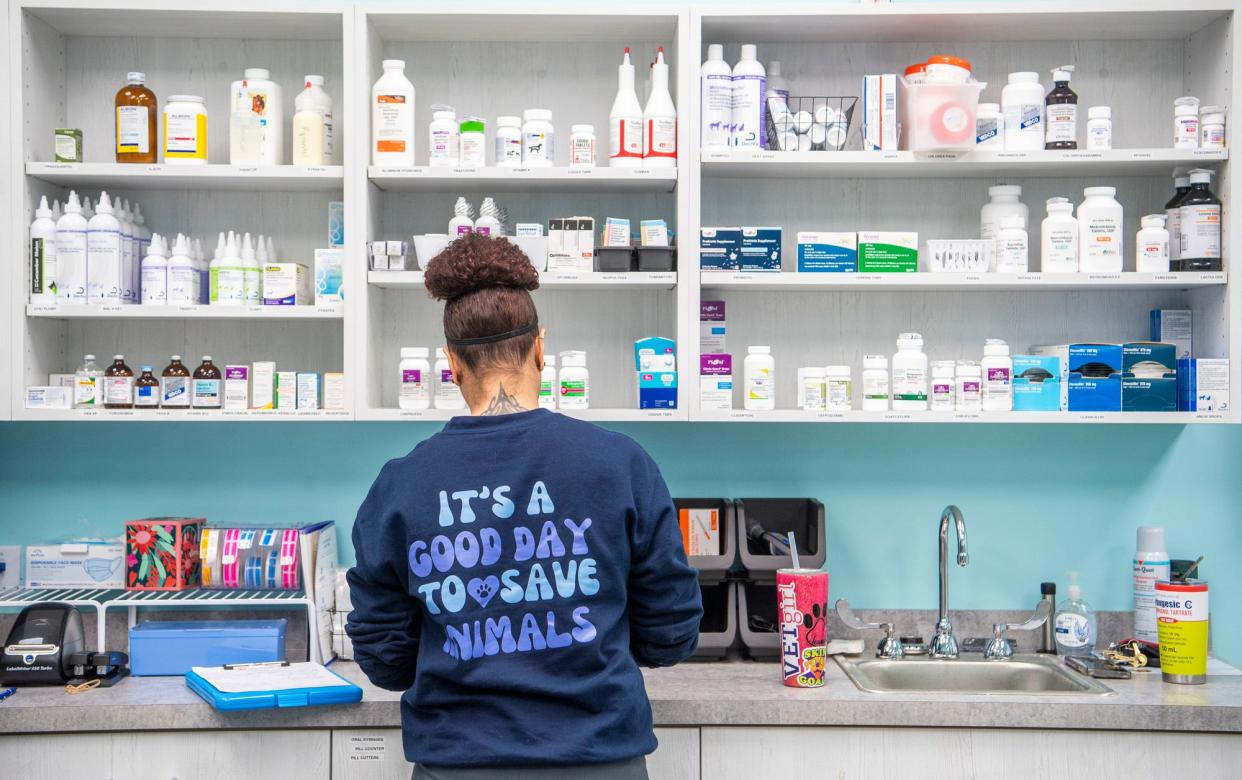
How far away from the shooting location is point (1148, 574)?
267cm

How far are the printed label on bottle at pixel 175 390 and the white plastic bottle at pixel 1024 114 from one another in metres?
2.21

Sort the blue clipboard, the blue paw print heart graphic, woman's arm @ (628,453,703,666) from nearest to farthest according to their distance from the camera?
the blue paw print heart graphic, woman's arm @ (628,453,703,666), the blue clipboard

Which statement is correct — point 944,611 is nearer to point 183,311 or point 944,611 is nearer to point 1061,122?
point 1061,122

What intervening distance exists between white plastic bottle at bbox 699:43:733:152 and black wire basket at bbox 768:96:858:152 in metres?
0.13

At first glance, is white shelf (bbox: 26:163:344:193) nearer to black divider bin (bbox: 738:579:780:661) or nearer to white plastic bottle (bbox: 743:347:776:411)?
white plastic bottle (bbox: 743:347:776:411)

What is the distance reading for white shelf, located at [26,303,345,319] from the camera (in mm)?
2535

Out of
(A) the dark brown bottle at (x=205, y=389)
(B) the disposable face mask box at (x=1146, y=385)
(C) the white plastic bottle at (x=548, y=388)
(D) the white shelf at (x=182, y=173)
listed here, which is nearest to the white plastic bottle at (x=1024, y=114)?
(B) the disposable face mask box at (x=1146, y=385)

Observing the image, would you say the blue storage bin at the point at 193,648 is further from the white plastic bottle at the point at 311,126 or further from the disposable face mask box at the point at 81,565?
the white plastic bottle at the point at 311,126

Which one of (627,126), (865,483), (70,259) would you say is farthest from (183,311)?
(865,483)

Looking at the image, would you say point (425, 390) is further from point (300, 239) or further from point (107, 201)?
point (107, 201)

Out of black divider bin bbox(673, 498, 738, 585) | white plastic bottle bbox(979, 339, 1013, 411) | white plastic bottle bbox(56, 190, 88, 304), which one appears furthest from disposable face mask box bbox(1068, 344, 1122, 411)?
white plastic bottle bbox(56, 190, 88, 304)

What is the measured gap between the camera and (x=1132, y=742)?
2.22 metres

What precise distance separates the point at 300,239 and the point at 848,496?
1.73 meters

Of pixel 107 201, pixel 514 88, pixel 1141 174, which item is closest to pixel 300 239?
pixel 107 201
